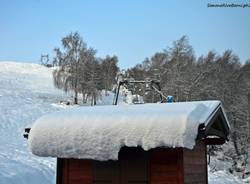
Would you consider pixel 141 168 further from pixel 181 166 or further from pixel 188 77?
pixel 188 77

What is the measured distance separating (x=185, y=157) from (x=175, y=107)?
1107 millimetres

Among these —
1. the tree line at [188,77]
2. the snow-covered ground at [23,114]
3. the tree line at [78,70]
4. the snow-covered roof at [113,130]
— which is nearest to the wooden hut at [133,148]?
the snow-covered roof at [113,130]

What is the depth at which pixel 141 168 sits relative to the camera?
28.9ft

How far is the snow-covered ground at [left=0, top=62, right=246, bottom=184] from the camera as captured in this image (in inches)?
715

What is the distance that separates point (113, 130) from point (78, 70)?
3917 cm

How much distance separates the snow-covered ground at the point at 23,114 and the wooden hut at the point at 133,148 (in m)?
7.75

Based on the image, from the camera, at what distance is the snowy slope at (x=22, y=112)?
18.1 meters

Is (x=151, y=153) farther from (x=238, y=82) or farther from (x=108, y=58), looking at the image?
(x=108, y=58)

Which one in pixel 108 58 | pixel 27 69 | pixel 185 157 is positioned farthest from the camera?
pixel 27 69

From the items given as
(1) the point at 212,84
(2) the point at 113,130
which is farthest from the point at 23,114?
(2) the point at 113,130

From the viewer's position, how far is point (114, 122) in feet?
27.3

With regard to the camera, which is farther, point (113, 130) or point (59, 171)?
point (59, 171)

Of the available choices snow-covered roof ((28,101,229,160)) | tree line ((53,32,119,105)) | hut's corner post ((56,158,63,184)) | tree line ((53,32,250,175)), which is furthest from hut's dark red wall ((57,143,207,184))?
tree line ((53,32,119,105))

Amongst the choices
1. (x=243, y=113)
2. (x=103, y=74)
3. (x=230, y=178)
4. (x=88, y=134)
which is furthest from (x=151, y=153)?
(x=103, y=74)
